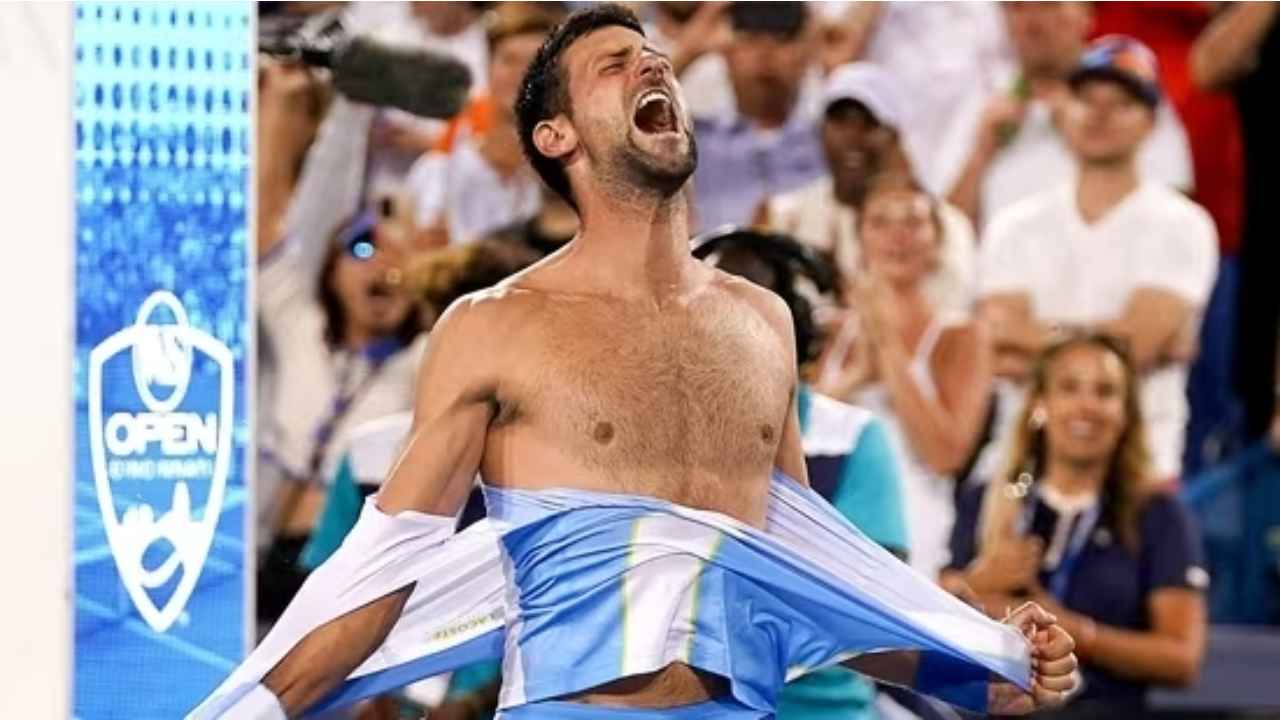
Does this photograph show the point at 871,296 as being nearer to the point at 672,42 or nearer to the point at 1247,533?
the point at 672,42

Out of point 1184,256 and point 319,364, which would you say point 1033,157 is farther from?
point 319,364

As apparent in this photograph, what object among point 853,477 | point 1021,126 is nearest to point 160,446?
point 853,477

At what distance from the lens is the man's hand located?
Result: 9.47 feet

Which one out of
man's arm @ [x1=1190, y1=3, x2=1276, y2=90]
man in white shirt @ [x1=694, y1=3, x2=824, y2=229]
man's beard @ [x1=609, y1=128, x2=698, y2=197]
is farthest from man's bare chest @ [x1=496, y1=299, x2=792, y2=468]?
man's arm @ [x1=1190, y1=3, x2=1276, y2=90]

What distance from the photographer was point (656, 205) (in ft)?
9.29

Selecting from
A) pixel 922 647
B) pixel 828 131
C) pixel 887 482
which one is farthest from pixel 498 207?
pixel 922 647

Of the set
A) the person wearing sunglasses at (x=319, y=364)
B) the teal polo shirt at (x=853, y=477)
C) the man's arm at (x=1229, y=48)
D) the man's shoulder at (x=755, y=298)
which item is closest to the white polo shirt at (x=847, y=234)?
the teal polo shirt at (x=853, y=477)

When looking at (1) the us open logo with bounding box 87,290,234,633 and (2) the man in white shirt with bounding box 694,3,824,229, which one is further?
(2) the man in white shirt with bounding box 694,3,824,229

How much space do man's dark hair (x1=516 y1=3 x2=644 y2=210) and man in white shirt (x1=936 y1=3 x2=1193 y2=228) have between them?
1.38m

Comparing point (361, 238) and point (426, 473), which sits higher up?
point (361, 238)

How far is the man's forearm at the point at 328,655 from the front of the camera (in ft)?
8.73

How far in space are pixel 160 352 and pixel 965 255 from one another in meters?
1.62

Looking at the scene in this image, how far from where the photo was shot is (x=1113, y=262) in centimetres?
417

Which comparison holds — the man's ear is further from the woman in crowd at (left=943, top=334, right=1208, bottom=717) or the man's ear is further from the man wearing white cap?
the woman in crowd at (left=943, top=334, right=1208, bottom=717)
